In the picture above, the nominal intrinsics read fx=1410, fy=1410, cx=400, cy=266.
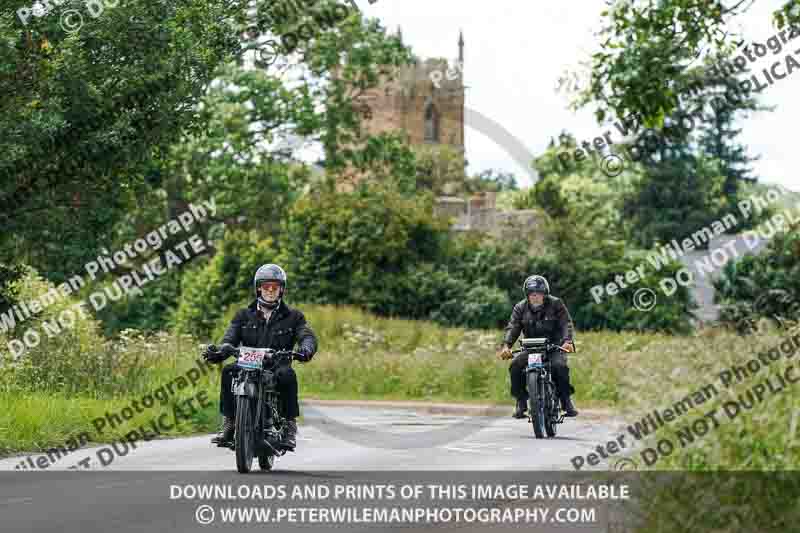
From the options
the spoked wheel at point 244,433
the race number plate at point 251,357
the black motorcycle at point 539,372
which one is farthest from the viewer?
the black motorcycle at point 539,372

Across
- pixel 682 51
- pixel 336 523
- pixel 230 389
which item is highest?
pixel 682 51

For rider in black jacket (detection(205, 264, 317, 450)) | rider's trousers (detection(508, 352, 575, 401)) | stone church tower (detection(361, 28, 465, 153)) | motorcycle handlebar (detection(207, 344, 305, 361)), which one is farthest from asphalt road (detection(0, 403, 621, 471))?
stone church tower (detection(361, 28, 465, 153))

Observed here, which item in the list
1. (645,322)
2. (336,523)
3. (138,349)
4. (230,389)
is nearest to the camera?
(336,523)

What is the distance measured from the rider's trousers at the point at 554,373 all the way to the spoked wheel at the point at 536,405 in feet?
0.56

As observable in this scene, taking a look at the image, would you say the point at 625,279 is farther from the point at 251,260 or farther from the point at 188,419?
the point at 188,419

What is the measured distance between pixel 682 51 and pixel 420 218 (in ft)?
115

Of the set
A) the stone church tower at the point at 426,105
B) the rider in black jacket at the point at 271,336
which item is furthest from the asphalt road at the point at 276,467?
the stone church tower at the point at 426,105

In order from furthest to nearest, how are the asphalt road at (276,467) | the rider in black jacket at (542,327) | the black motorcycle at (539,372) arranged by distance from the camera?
the rider in black jacket at (542,327) < the black motorcycle at (539,372) < the asphalt road at (276,467)

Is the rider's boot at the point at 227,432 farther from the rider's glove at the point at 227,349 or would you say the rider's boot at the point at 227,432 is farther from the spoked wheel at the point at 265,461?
the rider's glove at the point at 227,349

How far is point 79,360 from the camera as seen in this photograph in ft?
72.7

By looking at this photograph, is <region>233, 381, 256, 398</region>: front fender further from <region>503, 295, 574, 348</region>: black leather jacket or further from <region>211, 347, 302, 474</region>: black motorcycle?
<region>503, 295, 574, 348</region>: black leather jacket

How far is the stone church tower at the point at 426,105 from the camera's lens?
113 m

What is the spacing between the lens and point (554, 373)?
56.0ft

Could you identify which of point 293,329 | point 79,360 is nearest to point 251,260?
point 79,360
